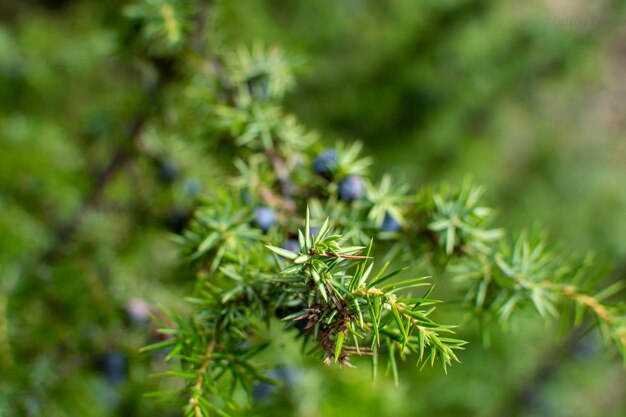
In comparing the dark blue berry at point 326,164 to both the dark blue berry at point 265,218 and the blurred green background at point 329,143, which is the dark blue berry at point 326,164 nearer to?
the dark blue berry at point 265,218

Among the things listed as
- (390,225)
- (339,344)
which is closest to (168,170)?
(390,225)

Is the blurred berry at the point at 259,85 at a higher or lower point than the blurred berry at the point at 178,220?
higher

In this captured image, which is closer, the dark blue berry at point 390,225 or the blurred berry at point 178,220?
the dark blue berry at point 390,225

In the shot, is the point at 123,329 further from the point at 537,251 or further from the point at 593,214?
the point at 593,214

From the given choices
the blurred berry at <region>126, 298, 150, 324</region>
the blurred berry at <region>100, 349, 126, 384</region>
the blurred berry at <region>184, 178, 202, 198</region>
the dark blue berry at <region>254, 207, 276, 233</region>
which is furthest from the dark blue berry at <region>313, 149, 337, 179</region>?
the blurred berry at <region>100, 349, 126, 384</region>

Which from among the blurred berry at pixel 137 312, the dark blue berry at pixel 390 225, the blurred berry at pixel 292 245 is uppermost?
the dark blue berry at pixel 390 225

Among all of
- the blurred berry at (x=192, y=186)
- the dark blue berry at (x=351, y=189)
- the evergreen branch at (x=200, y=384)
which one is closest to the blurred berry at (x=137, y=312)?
the blurred berry at (x=192, y=186)

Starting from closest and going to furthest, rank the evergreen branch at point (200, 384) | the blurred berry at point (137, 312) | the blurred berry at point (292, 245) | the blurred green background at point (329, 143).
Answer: the evergreen branch at point (200, 384) < the blurred berry at point (292, 245) < the blurred berry at point (137, 312) < the blurred green background at point (329, 143)

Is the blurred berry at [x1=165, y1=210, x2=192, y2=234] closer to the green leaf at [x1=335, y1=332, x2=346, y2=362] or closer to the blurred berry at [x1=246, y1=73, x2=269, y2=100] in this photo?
the blurred berry at [x1=246, y1=73, x2=269, y2=100]

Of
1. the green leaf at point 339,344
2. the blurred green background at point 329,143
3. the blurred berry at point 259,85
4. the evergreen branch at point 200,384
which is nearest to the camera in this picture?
the green leaf at point 339,344
